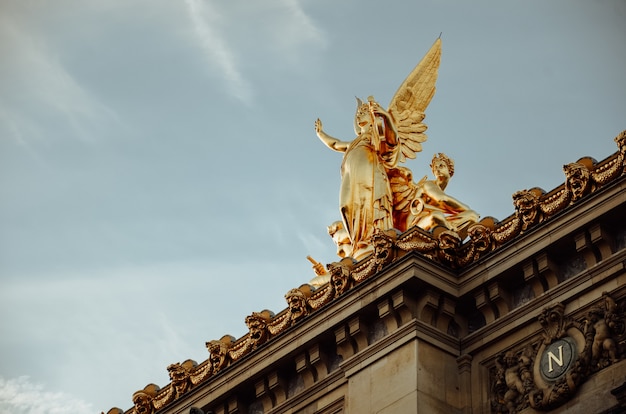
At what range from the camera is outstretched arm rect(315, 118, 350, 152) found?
40.0 meters

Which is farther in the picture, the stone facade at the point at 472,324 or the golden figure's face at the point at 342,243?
the golden figure's face at the point at 342,243

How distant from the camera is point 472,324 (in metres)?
32.3

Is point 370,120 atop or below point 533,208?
atop

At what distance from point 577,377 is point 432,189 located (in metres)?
8.98

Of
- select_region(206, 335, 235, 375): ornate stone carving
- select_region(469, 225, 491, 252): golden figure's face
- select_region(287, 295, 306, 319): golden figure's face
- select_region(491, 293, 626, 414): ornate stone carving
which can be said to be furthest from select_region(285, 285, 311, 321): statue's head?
select_region(491, 293, 626, 414): ornate stone carving

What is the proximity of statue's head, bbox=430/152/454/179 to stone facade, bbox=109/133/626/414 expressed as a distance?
5584 mm

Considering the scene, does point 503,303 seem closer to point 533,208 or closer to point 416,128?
point 533,208

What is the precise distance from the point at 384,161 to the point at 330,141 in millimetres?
2305

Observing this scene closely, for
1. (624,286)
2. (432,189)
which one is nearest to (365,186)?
(432,189)

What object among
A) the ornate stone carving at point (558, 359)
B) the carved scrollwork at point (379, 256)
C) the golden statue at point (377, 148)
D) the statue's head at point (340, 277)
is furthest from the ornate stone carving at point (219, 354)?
the ornate stone carving at point (558, 359)

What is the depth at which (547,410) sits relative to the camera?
29453mm

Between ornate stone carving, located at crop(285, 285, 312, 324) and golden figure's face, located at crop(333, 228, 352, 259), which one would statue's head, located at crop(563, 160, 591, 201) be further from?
golden figure's face, located at crop(333, 228, 352, 259)

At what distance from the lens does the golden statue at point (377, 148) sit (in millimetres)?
37438

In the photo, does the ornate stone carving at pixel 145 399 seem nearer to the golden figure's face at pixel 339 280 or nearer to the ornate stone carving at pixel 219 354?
the ornate stone carving at pixel 219 354
